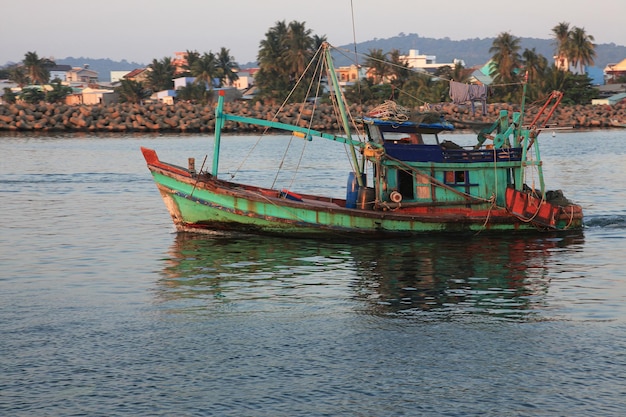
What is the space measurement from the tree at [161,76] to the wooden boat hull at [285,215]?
113m

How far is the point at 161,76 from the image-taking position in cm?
13575

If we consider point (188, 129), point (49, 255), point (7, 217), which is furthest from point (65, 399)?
point (188, 129)

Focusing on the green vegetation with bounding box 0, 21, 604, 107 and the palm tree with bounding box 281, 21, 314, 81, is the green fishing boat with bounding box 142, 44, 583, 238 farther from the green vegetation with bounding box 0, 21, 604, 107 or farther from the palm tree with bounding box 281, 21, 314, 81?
the palm tree with bounding box 281, 21, 314, 81

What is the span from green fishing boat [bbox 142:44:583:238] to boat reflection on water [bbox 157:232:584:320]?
527 millimetres

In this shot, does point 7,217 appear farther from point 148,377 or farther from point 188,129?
point 188,129

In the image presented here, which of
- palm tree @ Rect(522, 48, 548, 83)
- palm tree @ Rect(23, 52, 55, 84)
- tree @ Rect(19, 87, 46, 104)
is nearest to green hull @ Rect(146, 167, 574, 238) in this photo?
palm tree @ Rect(522, 48, 548, 83)

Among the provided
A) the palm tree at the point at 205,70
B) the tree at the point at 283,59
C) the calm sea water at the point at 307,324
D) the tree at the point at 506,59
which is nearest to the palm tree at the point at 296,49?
the tree at the point at 283,59

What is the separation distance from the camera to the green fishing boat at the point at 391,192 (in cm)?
2459

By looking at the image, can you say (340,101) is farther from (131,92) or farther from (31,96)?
(131,92)

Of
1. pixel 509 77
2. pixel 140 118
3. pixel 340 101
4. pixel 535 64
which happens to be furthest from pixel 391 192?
pixel 509 77

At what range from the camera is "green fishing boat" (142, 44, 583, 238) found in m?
24.6

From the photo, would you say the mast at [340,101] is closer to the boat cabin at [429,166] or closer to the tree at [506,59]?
the boat cabin at [429,166]

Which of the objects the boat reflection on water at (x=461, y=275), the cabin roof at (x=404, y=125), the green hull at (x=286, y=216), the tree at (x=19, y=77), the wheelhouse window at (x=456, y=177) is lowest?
the boat reflection on water at (x=461, y=275)

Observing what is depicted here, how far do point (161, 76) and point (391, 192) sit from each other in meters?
115
